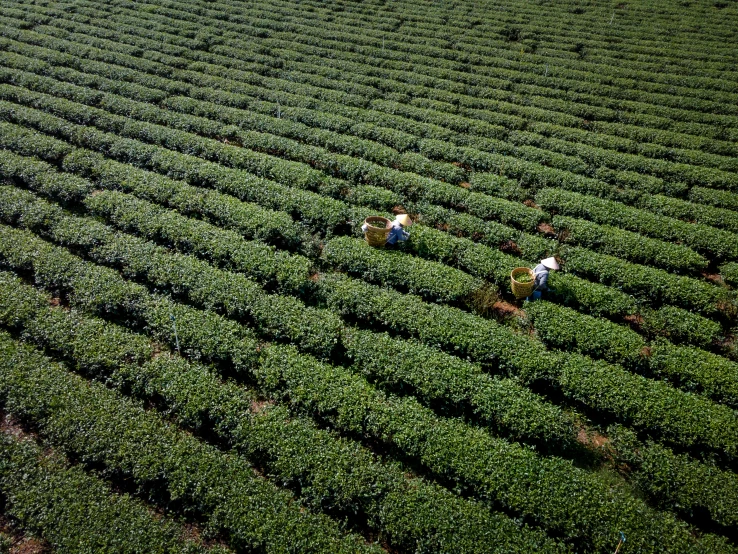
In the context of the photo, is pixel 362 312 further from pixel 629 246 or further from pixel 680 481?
pixel 629 246

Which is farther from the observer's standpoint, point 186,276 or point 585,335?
point 186,276

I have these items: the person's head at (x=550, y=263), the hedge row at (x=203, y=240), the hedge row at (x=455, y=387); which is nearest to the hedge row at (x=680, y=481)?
the hedge row at (x=455, y=387)

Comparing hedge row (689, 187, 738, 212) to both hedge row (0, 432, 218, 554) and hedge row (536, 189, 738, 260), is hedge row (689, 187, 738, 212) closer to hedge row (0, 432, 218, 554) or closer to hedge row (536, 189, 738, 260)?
hedge row (536, 189, 738, 260)

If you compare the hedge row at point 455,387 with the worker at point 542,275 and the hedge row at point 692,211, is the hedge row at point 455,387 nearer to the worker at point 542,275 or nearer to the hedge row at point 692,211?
the worker at point 542,275

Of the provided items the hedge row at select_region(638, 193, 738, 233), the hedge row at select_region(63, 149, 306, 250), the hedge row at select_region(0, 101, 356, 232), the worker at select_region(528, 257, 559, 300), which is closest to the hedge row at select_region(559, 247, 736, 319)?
the worker at select_region(528, 257, 559, 300)

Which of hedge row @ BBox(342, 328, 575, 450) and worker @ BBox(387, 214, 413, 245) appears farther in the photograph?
worker @ BBox(387, 214, 413, 245)

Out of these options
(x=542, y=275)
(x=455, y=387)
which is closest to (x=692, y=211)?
(x=542, y=275)
